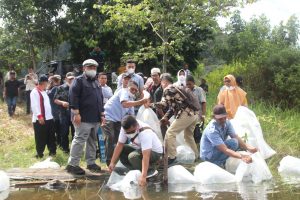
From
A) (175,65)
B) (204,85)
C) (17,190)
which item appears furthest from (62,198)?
(175,65)

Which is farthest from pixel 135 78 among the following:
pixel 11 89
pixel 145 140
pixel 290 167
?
pixel 11 89

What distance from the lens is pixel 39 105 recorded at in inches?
292

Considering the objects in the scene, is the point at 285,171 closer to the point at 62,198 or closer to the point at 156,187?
the point at 156,187

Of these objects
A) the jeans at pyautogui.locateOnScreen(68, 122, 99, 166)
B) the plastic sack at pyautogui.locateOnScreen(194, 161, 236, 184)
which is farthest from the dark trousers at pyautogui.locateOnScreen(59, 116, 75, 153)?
the plastic sack at pyautogui.locateOnScreen(194, 161, 236, 184)

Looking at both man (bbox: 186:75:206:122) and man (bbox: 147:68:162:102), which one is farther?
man (bbox: 147:68:162:102)

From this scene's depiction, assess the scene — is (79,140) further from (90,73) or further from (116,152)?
(90,73)

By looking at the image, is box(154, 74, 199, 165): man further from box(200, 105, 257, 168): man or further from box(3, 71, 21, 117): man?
box(3, 71, 21, 117): man

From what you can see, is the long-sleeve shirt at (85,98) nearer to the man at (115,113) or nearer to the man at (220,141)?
the man at (115,113)

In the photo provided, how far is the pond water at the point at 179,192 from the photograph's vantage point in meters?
5.03

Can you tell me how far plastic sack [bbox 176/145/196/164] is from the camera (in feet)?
22.6

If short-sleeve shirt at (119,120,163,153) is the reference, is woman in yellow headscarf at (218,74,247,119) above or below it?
above

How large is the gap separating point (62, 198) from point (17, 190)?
0.87 metres

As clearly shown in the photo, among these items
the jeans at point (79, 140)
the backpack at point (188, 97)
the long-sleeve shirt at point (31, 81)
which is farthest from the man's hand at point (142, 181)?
the long-sleeve shirt at point (31, 81)

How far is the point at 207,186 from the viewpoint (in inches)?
222
